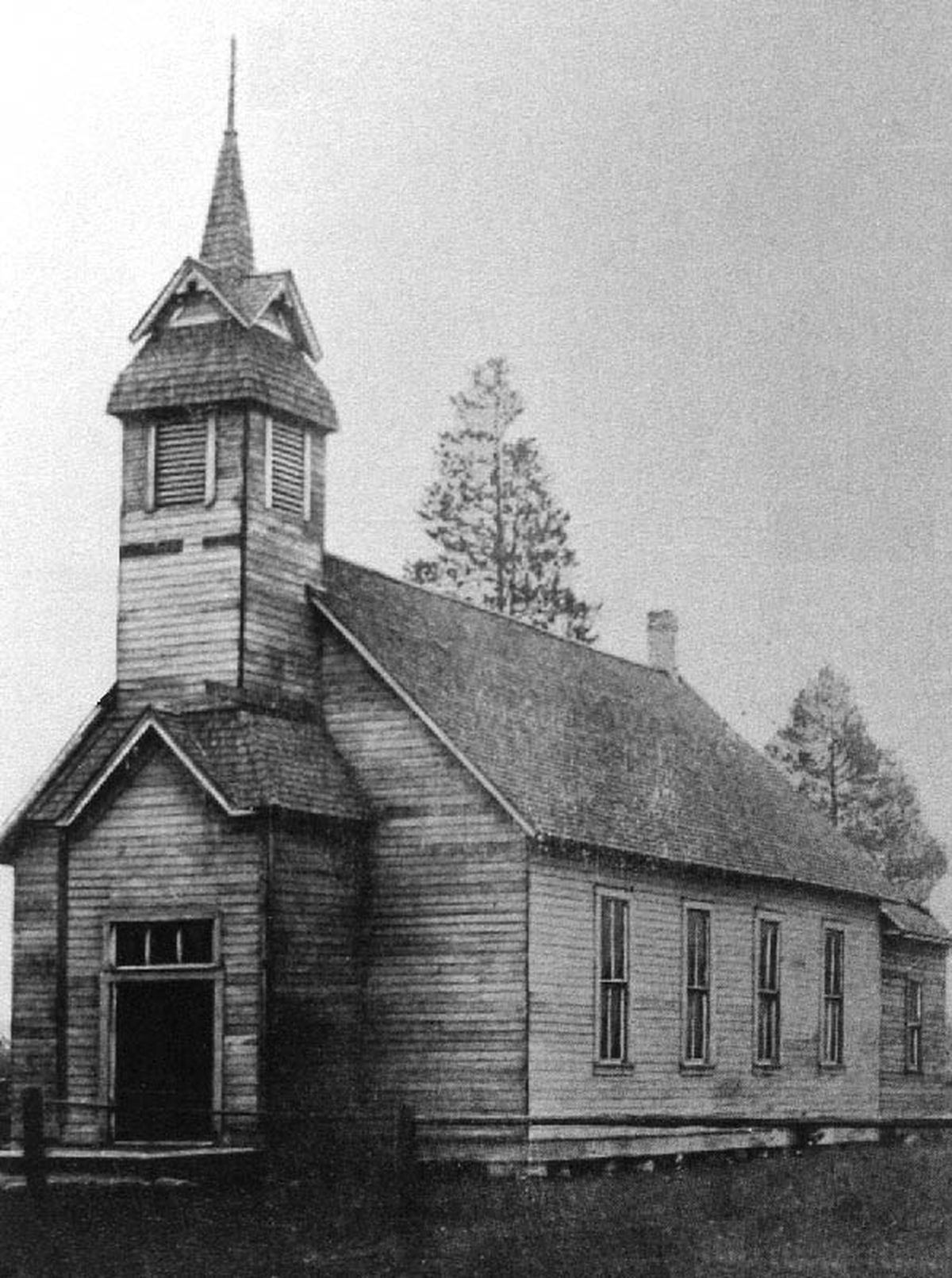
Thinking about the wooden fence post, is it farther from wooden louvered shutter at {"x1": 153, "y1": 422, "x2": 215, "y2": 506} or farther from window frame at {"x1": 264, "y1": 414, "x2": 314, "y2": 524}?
window frame at {"x1": 264, "y1": 414, "x2": 314, "y2": 524}

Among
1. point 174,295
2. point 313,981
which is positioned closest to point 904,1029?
point 313,981

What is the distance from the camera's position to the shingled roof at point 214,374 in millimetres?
25531

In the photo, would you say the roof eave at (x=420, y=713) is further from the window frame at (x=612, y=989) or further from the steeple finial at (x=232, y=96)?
Result: the steeple finial at (x=232, y=96)

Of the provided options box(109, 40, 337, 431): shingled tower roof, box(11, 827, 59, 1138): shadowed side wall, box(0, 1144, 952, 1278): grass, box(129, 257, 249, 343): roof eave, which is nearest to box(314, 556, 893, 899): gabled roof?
box(109, 40, 337, 431): shingled tower roof

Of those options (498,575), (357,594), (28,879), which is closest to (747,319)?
(357,594)

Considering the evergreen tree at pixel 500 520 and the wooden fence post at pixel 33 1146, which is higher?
the evergreen tree at pixel 500 520

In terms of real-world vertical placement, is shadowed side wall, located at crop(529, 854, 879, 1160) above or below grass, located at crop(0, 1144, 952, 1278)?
above

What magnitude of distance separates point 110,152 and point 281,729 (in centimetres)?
665

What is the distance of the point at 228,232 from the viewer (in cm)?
2598

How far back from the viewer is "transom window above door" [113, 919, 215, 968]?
24.5 metres

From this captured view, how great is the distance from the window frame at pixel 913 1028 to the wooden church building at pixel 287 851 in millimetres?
9032

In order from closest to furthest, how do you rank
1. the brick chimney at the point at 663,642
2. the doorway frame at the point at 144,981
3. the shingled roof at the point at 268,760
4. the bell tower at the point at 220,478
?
1. the doorway frame at the point at 144,981
2. the shingled roof at the point at 268,760
3. the bell tower at the point at 220,478
4. the brick chimney at the point at 663,642

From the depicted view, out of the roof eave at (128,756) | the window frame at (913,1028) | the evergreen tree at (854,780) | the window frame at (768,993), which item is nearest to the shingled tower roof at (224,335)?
the roof eave at (128,756)

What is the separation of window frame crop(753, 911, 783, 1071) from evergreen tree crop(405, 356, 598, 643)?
16.4ft
